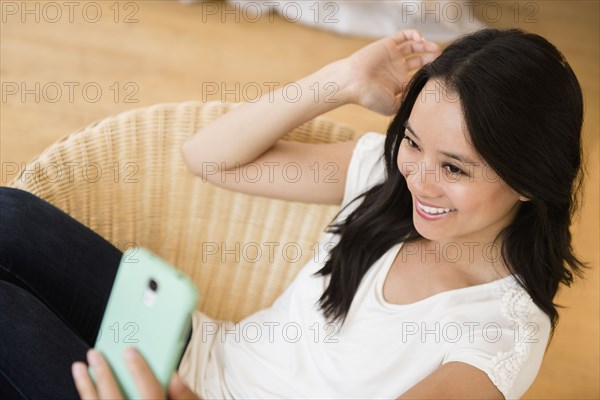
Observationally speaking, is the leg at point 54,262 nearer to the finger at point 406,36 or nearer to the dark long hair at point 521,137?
the dark long hair at point 521,137

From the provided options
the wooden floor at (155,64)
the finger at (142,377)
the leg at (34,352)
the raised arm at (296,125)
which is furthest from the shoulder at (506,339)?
the wooden floor at (155,64)

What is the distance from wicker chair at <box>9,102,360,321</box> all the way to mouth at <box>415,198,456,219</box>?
0.34m

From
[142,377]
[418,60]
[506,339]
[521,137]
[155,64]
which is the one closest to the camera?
[142,377]

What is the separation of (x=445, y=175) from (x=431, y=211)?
0.24 feet

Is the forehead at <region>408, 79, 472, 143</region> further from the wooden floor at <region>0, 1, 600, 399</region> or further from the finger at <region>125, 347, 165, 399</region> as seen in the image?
the wooden floor at <region>0, 1, 600, 399</region>

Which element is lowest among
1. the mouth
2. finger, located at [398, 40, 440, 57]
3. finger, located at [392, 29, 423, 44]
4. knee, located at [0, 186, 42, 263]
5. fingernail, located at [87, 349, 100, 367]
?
knee, located at [0, 186, 42, 263]

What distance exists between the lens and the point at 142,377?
821 mm

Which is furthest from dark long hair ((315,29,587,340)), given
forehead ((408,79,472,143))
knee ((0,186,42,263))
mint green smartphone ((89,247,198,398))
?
knee ((0,186,42,263))

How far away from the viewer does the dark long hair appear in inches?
37.9

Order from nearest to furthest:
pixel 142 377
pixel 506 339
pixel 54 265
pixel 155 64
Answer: pixel 142 377
pixel 506 339
pixel 54 265
pixel 155 64

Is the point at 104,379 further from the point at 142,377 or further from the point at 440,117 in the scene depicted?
the point at 440,117

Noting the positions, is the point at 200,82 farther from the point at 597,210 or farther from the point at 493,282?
the point at 493,282

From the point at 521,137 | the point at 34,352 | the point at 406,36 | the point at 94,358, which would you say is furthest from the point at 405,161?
the point at 34,352

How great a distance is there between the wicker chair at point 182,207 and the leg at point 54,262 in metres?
0.08
